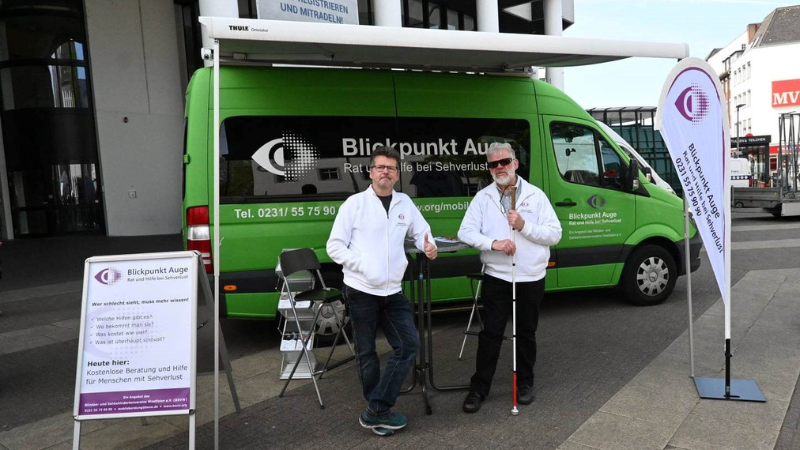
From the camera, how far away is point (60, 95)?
50.7ft

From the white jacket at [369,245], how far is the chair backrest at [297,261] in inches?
33.0

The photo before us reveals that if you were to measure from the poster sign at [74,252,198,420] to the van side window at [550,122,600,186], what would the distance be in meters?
4.01

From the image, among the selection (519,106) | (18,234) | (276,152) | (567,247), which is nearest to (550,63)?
(519,106)

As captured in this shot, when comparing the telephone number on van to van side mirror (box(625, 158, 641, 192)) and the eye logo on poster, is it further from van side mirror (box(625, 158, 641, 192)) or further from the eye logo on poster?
van side mirror (box(625, 158, 641, 192))

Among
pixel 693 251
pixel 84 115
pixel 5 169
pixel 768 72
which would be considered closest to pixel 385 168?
pixel 693 251

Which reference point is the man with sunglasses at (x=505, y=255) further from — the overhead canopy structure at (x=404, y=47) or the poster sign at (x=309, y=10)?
the poster sign at (x=309, y=10)

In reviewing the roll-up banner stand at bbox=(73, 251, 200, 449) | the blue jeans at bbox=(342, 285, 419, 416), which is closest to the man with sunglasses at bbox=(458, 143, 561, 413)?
the blue jeans at bbox=(342, 285, 419, 416)

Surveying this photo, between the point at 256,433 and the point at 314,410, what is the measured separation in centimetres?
45

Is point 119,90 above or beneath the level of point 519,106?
above

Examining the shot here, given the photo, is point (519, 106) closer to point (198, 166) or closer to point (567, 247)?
point (567, 247)

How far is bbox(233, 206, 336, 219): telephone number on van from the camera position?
4816 mm

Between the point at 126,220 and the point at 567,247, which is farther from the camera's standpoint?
the point at 126,220

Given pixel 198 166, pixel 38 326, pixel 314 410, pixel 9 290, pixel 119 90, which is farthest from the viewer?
pixel 119 90

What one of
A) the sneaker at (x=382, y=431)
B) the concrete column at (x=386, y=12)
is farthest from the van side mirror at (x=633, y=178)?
the concrete column at (x=386, y=12)
